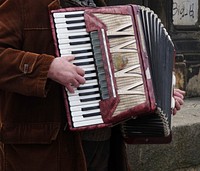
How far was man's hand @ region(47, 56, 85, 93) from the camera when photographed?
2.31 m

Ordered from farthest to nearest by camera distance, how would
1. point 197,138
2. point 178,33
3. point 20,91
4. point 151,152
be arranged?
point 178,33
point 197,138
point 151,152
point 20,91

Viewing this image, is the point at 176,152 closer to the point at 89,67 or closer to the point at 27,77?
the point at 89,67

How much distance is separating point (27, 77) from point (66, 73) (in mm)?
166

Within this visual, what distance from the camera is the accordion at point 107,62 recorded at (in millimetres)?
2355

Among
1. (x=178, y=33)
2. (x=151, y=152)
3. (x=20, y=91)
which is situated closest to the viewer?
(x=20, y=91)

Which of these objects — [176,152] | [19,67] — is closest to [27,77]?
[19,67]

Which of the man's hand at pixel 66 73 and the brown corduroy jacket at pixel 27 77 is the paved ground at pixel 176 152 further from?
the man's hand at pixel 66 73

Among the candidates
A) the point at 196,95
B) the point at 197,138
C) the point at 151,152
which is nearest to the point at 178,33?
the point at 196,95

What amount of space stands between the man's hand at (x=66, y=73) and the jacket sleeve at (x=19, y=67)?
26 millimetres

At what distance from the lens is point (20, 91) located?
7.64 feet

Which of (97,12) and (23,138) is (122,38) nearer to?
(97,12)

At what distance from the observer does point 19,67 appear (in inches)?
91.7

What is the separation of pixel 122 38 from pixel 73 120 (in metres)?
0.41

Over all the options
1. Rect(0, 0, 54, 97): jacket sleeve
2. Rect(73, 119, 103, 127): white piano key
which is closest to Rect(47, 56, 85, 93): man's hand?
Rect(0, 0, 54, 97): jacket sleeve
